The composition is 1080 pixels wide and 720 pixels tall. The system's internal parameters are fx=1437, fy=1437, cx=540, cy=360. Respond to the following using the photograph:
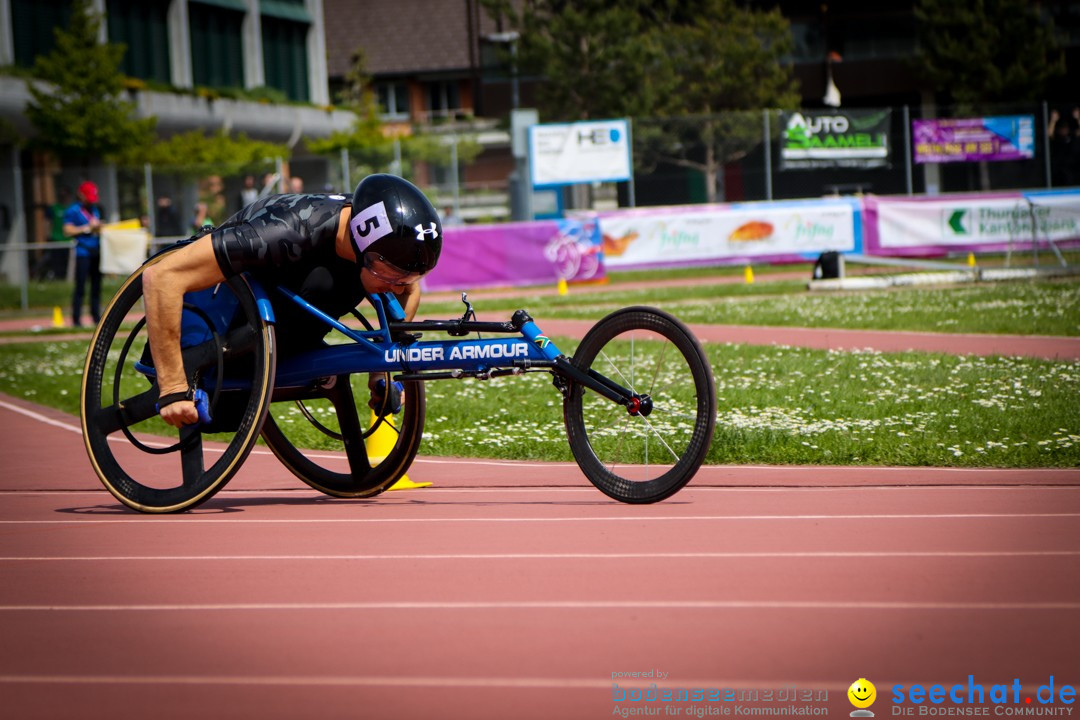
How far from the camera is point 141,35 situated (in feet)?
161

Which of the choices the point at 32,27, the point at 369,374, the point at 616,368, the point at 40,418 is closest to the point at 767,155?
the point at 32,27

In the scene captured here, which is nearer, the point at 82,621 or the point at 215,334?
the point at 82,621

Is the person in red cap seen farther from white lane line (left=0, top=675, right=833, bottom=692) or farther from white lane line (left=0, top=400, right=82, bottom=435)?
white lane line (left=0, top=675, right=833, bottom=692)

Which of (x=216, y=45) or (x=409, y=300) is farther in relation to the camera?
(x=216, y=45)

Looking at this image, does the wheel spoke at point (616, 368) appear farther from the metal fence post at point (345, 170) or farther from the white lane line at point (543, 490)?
the metal fence post at point (345, 170)

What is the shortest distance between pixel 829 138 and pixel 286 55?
32613mm

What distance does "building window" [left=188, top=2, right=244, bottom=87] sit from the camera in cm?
5266

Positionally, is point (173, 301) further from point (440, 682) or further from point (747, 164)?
point (747, 164)

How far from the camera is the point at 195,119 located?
161 ft

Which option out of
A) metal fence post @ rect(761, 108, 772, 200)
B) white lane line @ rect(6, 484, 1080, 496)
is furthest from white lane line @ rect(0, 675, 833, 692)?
metal fence post @ rect(761, 108, 772, 200)

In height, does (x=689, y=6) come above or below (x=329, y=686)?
above

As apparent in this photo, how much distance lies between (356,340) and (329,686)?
2.86m

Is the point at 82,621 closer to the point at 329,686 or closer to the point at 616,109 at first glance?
the point at 329,686

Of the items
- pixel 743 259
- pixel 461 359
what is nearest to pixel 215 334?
pixel 461 359
